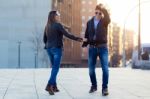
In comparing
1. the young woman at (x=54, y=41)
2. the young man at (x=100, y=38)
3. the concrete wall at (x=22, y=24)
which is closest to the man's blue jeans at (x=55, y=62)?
the young woman at (x=54, y=41)

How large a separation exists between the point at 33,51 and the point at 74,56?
3565 centimetres

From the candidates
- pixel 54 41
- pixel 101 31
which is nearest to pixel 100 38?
pixel 101 31

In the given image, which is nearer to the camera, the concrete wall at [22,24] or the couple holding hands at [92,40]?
the couple holding hands at [92,40]

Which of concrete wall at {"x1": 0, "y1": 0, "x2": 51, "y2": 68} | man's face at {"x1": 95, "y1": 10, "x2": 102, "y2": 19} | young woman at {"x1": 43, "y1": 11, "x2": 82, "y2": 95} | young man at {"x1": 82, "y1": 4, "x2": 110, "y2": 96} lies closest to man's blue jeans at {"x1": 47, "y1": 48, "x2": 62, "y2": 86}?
young woman at {"x1": 43, "y1": 11, "x2": 82, "y2": 95}

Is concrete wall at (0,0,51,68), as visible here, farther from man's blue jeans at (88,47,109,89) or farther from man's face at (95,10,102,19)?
man's face at (95,10,102,19)

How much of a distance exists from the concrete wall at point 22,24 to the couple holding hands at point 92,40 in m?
65.4

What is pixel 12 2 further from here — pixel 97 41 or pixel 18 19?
pixel 97 41

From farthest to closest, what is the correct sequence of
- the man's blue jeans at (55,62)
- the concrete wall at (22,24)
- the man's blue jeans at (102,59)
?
the concrete wall at (22,24), the man's blue jeans at (55,62), the man's blue jeans at (102,59)

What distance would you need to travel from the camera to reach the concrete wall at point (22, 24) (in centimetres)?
7600

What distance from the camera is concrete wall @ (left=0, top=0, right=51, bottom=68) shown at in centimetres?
7600

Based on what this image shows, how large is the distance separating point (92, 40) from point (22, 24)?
6898 cm

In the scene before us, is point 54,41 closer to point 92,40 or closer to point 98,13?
point 92,40

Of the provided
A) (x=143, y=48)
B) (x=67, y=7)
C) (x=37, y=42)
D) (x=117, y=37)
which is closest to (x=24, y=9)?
(x=37, y=42)

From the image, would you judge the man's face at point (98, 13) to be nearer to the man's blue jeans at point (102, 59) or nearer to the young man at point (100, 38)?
the young man at point (100, 38)
